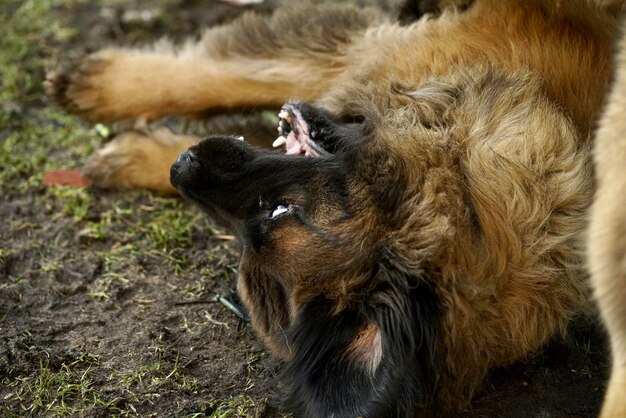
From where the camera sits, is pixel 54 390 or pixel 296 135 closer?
pixel 54 390

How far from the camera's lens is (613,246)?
2611mm

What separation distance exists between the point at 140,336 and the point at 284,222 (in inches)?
35.1

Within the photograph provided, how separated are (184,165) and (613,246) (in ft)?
5.98

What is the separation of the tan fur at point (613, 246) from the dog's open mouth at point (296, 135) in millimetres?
1255

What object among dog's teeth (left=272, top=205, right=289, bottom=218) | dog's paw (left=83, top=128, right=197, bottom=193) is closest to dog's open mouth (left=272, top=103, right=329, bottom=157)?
dog's teeth (left=272, top=205, right=289, bottom=218)

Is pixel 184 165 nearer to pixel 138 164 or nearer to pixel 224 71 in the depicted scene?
pixel 138 164

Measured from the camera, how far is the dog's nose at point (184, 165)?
354cm

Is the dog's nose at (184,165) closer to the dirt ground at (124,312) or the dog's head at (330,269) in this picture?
the dog's head at (330,269)

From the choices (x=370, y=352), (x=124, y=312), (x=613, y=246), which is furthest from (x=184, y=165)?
(x=613, y=246)

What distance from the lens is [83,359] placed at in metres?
3.45

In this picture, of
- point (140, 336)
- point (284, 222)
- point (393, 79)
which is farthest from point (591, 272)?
point (140, 336)

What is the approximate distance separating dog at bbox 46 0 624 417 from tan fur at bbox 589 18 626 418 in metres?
0.44

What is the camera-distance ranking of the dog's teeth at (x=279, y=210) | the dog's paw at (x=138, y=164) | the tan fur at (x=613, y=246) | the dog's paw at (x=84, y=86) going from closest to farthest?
the tan fur at (x=613, y=246), the dog's teeth at (x=279, y=210), the dog's paw at (x=138, y=164), the dog's paw at (x=84, y=86)

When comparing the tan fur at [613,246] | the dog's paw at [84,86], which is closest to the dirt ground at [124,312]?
the dog's paw at [84,86]
